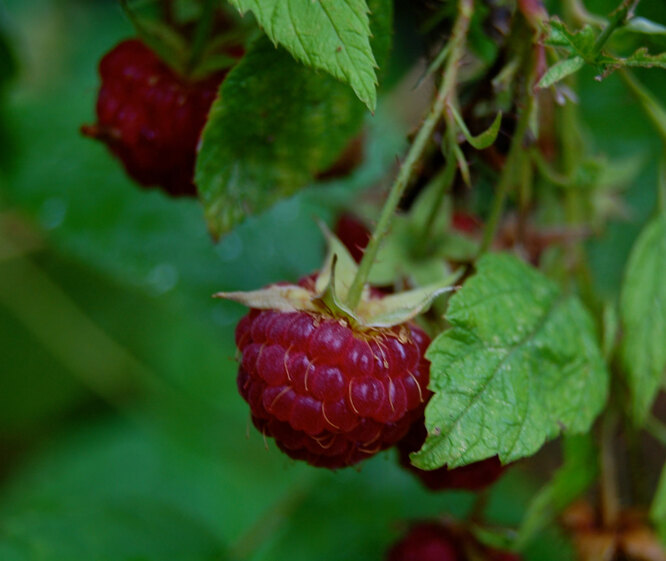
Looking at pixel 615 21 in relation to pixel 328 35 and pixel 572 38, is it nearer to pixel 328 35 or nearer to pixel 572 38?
pixel 572 38

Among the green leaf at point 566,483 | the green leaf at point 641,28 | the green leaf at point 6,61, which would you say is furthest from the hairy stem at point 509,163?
the green leaf at point 6,61

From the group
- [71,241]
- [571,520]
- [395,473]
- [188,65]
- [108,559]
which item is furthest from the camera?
[395,473]

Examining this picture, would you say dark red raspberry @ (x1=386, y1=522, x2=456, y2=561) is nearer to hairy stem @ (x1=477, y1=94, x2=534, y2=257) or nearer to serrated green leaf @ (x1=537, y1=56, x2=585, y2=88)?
hairy stem @ (x1=477, y1=94, x2=534, y2=257)

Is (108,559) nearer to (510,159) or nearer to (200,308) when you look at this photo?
(200,308)

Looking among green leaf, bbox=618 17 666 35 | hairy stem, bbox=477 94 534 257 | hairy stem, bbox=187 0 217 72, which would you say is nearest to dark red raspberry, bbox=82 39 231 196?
hairy stem, bbox=187 0 217 72

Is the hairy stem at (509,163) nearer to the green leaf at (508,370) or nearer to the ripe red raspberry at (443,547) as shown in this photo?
the green leaf at (508,370)

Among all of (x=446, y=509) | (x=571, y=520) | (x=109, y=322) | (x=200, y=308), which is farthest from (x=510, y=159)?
(x=109, y=322)
